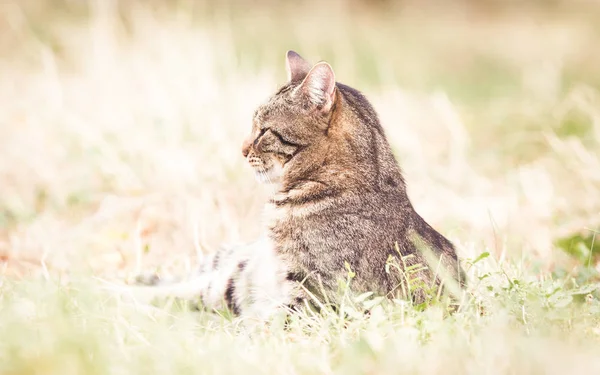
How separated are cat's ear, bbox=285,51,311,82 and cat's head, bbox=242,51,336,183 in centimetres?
8

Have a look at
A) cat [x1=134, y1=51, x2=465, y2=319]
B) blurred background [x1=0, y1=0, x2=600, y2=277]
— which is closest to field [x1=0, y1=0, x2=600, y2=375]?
blurred background [x1=0, y1=0, x2=600, y2=277]

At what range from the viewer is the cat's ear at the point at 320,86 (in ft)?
9.34

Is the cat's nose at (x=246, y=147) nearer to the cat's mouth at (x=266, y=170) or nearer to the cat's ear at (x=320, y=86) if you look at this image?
the cat's mouth at (x=266, y=170)

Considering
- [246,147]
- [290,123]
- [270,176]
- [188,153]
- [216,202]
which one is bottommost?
[216,202]

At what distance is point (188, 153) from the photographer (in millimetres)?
5062

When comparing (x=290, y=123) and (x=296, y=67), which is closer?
(x=290, y=123)

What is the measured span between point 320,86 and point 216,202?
1.68m

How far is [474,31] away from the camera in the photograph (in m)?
13.9

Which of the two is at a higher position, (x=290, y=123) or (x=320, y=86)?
(x=320, y=86)

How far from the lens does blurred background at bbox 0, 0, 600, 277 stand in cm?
405

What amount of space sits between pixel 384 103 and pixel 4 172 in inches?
131

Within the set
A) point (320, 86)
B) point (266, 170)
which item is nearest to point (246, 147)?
point (266, 170)

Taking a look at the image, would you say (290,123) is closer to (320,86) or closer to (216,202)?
(320,86)

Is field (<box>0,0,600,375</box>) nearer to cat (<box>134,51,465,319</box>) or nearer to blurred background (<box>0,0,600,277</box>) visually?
blurred background (<box>0,0,600,277</box>)
